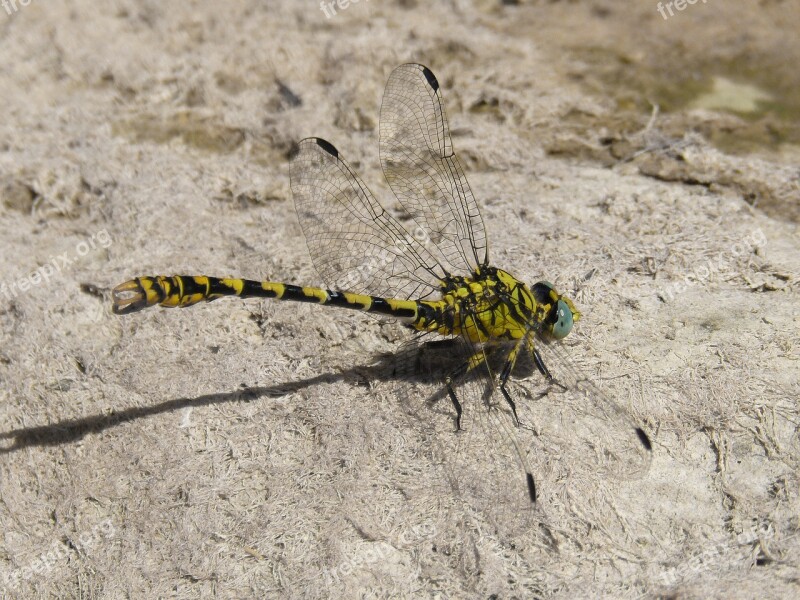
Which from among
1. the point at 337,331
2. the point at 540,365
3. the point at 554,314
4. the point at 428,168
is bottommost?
the point at 337,331

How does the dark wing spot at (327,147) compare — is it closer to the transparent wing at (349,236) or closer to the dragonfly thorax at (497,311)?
the transparent wing at (349,236)

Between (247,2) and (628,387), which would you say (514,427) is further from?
(247,2)

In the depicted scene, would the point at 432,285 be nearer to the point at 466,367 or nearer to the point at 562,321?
the point at 466,367

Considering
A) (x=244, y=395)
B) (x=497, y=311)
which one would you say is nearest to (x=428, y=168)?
(x=497, y=311)

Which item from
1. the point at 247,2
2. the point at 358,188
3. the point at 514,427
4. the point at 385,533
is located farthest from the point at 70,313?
the point at 247,2

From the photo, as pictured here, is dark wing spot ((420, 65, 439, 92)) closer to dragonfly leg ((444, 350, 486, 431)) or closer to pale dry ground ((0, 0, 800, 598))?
pale dry ground ((0, 0, 800, 598))

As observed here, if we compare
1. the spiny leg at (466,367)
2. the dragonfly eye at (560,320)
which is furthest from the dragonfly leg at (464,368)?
the dragonfly eye at (560,320)

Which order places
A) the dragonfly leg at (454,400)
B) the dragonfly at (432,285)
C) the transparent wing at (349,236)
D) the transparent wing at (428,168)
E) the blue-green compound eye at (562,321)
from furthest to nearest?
the transparent wing at (428,168) < the transparent wing at (349,236) < the blue-green compound eye at (562,321) < the dragonfly leg at (454,400) < the dragonfly at (432,285)
